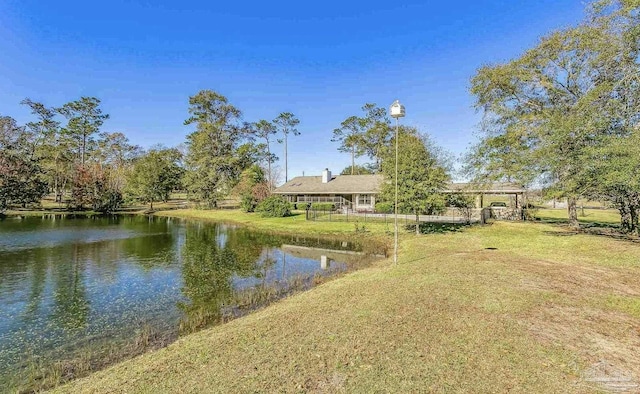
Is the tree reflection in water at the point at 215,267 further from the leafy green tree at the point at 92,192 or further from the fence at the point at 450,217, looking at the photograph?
the leafy green tree at the point at 92,192

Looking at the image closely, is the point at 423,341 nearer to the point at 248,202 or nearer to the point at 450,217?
the point at 450,217

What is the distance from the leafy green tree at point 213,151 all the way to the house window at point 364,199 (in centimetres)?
2272

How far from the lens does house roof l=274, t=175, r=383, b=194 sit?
40.6 meters

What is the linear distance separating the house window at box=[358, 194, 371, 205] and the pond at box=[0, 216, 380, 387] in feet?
54.4

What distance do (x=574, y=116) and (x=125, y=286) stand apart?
23.7 meters

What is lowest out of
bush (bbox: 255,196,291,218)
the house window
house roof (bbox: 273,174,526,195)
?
bush (bbox: 255,196,291,218)

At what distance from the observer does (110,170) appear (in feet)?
180

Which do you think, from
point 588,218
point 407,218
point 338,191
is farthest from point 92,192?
point 588,218

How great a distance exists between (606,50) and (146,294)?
945 inches

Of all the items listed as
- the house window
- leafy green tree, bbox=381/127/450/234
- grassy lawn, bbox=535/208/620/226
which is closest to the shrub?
the house window

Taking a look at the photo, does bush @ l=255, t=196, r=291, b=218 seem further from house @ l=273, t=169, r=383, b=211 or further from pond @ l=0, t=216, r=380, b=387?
pond @ l=0, t=216, r=380, b=387

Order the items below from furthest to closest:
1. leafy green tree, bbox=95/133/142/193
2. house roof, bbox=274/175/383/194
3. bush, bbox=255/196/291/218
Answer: leafy green tree, bbox=95/133/142/193 → house roof, bbox=274/175/383/194 → bush, bbox=255/196/291/218

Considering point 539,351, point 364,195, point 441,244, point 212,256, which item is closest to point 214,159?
point 364,195

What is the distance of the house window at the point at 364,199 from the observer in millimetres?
40281
